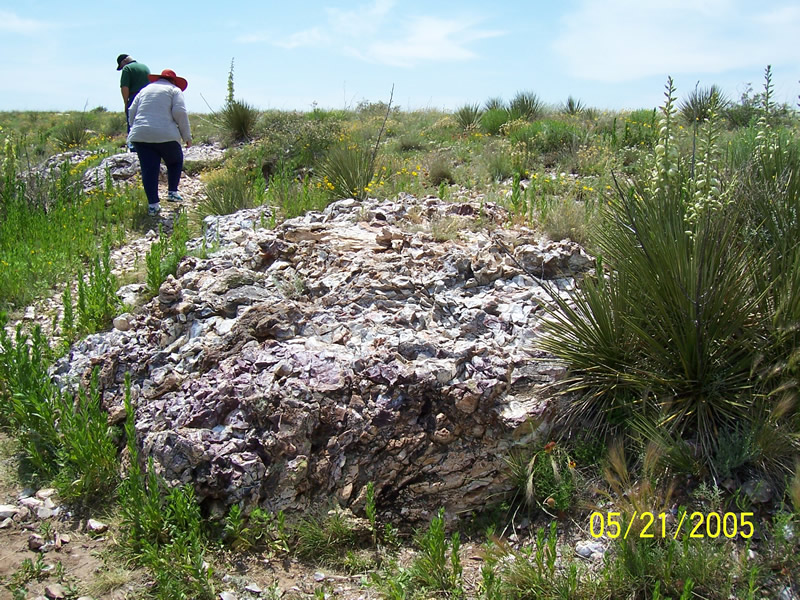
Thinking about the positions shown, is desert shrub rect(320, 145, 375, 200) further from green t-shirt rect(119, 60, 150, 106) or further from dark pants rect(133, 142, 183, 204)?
green t-shirt rect(119, 60, 150, 106)

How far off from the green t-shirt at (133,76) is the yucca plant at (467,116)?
6.77m

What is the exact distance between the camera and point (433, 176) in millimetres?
8398

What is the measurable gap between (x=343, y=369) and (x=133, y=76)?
26.7 ft

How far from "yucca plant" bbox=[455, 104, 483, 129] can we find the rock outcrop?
9197 mm

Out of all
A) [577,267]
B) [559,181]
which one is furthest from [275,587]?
[559,181]

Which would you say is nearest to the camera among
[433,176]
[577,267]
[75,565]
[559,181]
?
[75,565]

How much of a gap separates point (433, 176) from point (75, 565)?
21.3ft

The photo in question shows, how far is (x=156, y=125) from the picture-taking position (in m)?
8.12

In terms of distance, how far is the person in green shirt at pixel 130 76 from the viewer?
948cm

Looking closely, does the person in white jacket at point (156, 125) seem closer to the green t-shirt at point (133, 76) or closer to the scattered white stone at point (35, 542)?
the green t-shirt at point (133, 76)

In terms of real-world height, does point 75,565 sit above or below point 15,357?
below

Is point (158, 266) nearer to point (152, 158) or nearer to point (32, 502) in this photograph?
point (32, 502)

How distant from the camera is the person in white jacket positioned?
812 cm

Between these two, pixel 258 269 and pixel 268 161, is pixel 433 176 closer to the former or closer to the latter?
pixel 268 161
